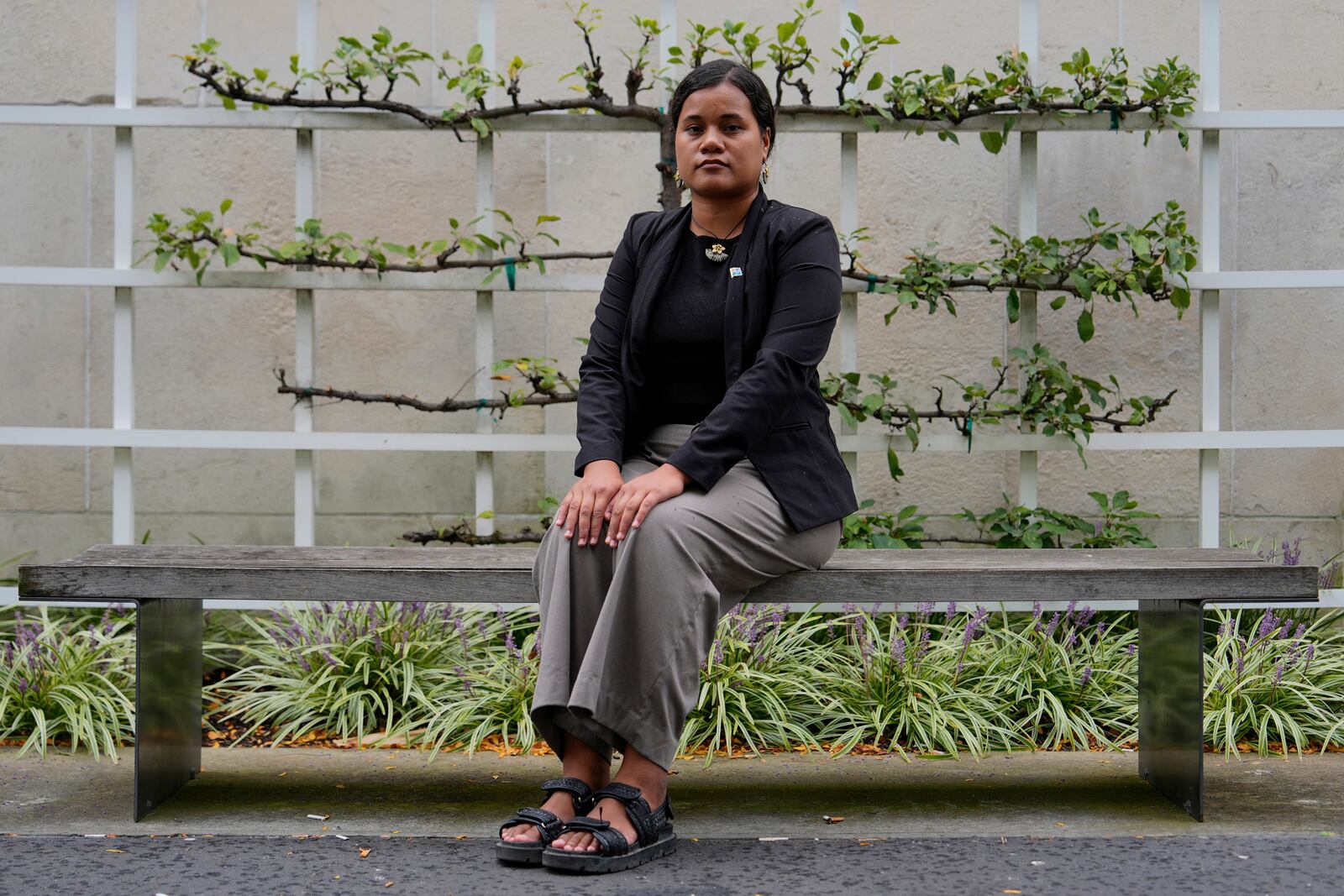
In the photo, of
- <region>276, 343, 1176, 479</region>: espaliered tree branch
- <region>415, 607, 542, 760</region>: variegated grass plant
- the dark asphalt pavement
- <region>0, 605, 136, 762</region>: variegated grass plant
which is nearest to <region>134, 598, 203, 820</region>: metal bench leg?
the dark asphalt pavement

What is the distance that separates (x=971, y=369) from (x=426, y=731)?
7.25 ft

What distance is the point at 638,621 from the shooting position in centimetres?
A: 229

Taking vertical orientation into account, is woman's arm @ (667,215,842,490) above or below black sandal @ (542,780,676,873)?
above

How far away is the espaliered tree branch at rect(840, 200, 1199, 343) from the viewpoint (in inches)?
144

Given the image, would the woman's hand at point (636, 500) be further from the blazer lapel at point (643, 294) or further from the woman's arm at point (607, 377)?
the blazer lapel at point (643, 294)

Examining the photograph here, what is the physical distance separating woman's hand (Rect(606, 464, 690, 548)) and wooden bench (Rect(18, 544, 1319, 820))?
274mm

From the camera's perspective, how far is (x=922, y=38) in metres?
4.40

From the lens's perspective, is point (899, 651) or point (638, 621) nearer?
point (638, 621)

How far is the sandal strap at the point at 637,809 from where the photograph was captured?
2.28 metres

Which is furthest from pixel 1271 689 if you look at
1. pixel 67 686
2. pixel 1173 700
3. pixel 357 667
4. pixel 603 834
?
pixel 67 686

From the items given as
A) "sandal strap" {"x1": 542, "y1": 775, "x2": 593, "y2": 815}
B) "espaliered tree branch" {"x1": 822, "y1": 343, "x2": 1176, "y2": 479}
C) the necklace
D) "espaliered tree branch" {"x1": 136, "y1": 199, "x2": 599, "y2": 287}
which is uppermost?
"espaliered tree branch" {"x1": 136, "y1": 199, "x2": 599, "y2": 287}

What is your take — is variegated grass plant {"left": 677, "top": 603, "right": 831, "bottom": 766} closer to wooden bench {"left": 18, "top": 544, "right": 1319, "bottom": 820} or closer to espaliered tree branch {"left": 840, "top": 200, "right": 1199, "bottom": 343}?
wooden bench {"left": 18, "top": 544, "right": 1319, "bottom": 820}

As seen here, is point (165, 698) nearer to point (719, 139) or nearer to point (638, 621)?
point (638, 621)

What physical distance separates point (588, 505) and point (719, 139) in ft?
2.58
